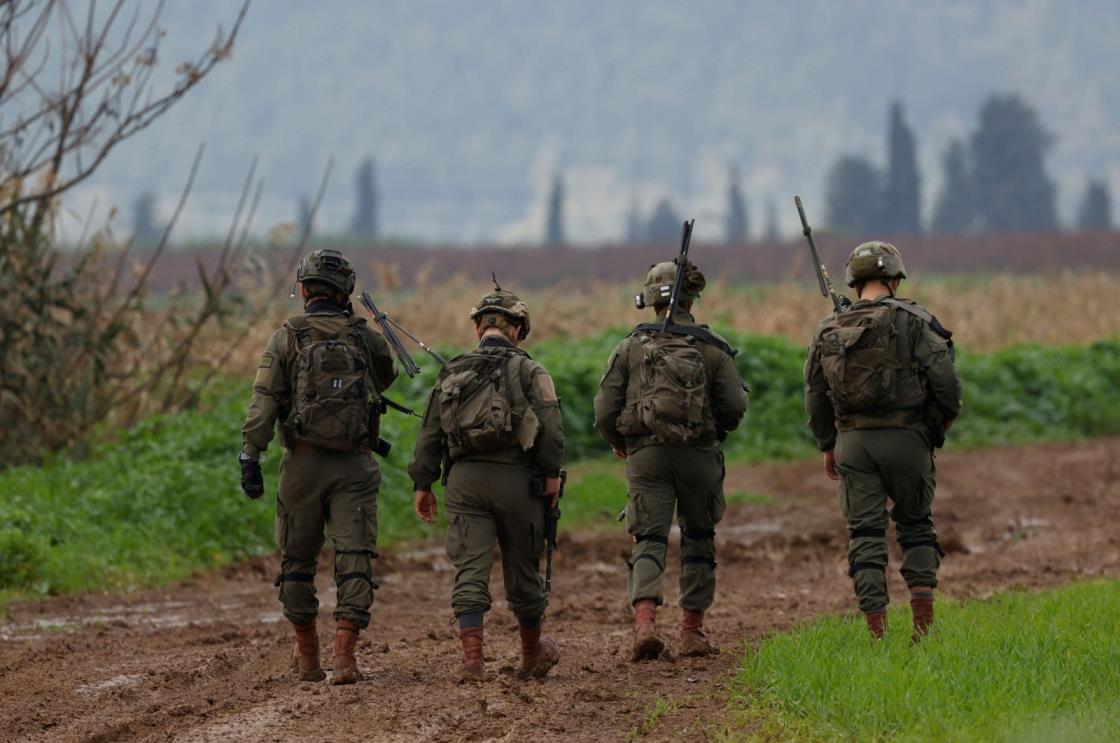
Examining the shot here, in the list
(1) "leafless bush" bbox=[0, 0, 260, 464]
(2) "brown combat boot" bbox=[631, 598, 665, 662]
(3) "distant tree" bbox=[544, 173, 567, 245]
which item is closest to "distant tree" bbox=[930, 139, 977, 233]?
(3) "distant tree" bbox=[544, 173, 567, 245]

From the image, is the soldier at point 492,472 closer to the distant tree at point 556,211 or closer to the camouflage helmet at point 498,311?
the camouflage helmet at point 498,311

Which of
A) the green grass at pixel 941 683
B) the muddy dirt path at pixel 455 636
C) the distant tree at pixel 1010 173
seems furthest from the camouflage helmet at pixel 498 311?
the distant tree at pixel 1010 173

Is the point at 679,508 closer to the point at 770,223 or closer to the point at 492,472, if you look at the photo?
the point at 492,472

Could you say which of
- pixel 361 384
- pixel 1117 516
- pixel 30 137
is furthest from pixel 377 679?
pixel 1117 516

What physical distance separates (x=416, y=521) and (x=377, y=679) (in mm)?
6791

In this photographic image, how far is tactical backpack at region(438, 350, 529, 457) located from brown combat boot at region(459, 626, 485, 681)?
0.85 m

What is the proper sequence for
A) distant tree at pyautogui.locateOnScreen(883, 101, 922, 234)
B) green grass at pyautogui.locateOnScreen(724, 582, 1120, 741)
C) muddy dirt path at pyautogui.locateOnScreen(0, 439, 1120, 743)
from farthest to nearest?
distant tree at pyautogui.locateOnScreen(883, 101, 922, 234) → muddy dirt path at pyautogui.locateOnScreen(0, 439, 1120, 743) → green grass at pyautogui.locateOnScreen(724, 582, 1120, 741)

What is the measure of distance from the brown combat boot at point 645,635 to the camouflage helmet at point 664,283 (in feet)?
5.08

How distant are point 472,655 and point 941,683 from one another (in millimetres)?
2186

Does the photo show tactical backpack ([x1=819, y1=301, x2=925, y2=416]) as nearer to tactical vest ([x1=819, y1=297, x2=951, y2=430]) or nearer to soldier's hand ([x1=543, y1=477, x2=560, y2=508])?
tactical vest ([x1=819, y1=297, x2=951, y2=430])

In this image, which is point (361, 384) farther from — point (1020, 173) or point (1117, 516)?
point (1020, 173)

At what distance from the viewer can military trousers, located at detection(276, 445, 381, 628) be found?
7.84 m

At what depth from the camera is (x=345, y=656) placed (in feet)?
25.4

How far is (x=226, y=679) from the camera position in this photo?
8.12 metres
